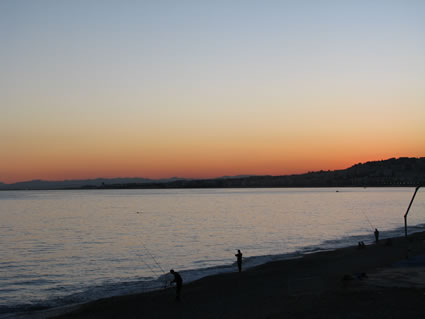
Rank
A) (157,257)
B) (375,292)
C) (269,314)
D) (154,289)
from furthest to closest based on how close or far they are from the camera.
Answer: (157,257)
(154,289)
(375,292)
(269,314)

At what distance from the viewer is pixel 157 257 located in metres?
42.2

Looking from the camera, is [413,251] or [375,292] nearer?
[375,292]

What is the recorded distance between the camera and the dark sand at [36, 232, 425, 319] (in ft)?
60.0

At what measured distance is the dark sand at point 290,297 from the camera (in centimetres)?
1828

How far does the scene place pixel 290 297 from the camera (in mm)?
21219

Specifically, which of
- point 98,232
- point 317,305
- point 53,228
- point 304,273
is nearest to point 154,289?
point 304,273

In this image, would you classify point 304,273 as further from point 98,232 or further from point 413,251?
point 98,232

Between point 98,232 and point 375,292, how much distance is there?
50263 millimetres

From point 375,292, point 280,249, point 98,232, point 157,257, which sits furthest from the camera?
point 98,232

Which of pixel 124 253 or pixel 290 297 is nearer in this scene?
pixel 290 297

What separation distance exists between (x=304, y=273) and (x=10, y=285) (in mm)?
19233

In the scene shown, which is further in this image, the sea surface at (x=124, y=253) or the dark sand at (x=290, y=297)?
the sea surface at (x=124, y=253)

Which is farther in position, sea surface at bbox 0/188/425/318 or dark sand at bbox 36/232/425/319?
sea surface at bbox 0/188/425/318

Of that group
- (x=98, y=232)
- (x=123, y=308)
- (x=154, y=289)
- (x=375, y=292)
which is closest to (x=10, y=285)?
(x=154, y=289)
